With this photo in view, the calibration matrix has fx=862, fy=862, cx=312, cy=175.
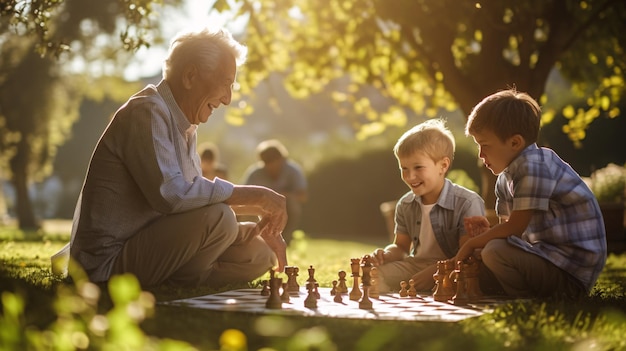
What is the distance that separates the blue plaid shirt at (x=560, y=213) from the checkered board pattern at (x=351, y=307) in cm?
48

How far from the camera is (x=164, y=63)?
5.53 meters

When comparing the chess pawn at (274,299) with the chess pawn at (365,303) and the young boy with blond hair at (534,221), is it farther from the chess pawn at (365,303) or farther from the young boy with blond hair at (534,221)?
the young boy with blond hair at (534,221)

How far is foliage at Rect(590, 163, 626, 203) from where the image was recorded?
1359 cm

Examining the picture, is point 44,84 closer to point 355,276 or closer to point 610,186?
point 610,186

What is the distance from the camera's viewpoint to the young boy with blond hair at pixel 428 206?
5.95 metres

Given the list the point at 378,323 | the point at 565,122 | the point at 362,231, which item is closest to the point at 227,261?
the point at 378,323

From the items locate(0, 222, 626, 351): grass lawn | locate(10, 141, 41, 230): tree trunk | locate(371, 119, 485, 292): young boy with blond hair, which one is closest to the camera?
locate(0, 222, 626, 351): grass lawn

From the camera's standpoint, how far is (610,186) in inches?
538

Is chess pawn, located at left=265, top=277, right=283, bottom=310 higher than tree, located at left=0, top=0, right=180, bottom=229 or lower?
lower

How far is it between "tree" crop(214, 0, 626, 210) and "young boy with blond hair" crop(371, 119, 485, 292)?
2.57m

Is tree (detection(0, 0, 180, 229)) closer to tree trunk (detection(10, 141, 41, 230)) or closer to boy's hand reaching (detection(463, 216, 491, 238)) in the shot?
tree trunk (detection(10, 141, 41, 230))

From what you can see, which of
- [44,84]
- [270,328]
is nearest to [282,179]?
[270,328]

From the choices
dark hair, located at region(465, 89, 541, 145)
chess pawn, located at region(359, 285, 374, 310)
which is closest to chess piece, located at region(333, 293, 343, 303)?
chess pawn, located at region(359, 285, 374, 310)

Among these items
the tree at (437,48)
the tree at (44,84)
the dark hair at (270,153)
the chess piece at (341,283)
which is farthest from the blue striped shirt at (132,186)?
the tree at (44,84)
